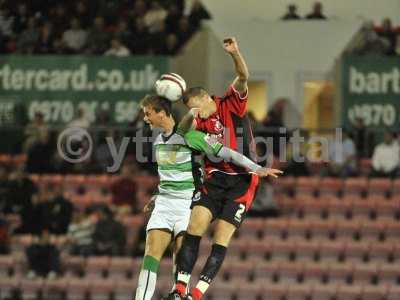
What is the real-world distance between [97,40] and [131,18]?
3.18 ft

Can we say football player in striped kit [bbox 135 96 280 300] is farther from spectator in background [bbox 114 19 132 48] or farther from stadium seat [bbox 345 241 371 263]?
spectator in background [bbox 114 19 132 48]

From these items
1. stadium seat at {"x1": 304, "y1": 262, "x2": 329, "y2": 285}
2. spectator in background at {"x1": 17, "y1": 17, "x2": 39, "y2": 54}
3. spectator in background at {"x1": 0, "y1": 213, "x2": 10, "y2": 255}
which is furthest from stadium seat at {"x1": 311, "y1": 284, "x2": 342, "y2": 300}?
spectator in background at {"x1": 17, "y1": 17, "x2": 39, "y2": 54}

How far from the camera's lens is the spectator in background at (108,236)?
782 inches

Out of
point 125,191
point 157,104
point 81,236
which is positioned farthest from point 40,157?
point 157,104

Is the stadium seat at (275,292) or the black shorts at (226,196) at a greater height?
the black shorts at (226,196)

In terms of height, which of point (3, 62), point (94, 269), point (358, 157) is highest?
point (3, 62)

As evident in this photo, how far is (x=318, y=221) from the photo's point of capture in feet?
68.5

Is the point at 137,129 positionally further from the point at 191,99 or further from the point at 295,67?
the point at 191,99

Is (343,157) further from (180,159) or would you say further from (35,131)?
(180,159)

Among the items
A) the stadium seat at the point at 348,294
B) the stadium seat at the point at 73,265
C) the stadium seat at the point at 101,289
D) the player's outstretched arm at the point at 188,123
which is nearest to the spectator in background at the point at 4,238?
the stadium seat at the point at 73,265

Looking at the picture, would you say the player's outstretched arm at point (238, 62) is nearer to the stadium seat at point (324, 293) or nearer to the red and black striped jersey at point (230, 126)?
the red and black striped jersey at point (230, 126)

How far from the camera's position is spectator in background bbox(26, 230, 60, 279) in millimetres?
19781

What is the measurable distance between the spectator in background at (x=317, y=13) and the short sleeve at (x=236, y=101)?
11.0 m

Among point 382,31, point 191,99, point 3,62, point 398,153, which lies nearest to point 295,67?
point 382,31
